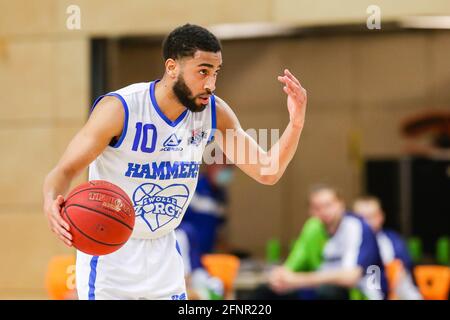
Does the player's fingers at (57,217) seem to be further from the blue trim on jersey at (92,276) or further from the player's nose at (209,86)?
the player's nose at (209,86)

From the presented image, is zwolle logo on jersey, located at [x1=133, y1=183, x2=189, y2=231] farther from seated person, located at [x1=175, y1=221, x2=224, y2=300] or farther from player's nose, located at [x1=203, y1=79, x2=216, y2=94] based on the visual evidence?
seated person, located at [x1=175, y1=221, x2=224, y2=300]

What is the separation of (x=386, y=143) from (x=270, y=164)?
23.7ft

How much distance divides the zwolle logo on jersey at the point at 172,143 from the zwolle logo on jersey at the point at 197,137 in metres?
0.07

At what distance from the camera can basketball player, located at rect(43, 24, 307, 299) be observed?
3.99 metres

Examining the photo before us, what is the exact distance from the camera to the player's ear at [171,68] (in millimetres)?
4066

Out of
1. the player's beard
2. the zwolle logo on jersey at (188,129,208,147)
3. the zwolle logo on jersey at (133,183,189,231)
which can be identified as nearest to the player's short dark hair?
the player's beard

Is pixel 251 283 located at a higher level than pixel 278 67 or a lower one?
lower

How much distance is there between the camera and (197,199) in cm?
1007

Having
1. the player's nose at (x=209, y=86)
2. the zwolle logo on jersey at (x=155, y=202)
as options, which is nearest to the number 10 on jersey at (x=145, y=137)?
the zwolle logo on jersey at (x=155, y=202)

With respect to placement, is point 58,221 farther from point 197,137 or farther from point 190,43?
point 190,43

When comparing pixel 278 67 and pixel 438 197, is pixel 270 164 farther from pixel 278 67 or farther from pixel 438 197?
pixel 278 67

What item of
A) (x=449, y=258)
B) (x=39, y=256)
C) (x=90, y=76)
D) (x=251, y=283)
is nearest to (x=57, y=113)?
(x=90, y=76)
